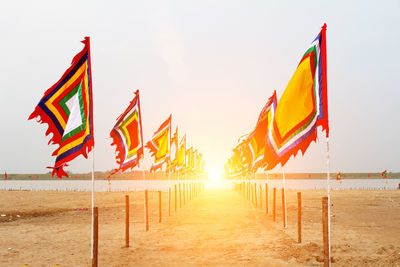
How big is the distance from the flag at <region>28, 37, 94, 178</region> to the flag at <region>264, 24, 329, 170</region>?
515cm

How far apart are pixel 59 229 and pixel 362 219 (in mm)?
17385

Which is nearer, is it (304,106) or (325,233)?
(325,233)

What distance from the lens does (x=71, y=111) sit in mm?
10086

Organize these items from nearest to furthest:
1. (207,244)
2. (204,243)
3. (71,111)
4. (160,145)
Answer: (71,111), (207,244), (204,243), (160,145)

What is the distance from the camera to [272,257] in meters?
12.2

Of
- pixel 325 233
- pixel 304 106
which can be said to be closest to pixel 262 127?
pixel 304 106

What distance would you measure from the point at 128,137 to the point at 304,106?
8.67 metres

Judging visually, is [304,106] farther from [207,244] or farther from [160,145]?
[160,145]

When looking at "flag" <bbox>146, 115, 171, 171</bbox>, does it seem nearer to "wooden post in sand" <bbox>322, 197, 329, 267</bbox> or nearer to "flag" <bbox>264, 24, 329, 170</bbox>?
"flag" <bbox>264, 24, 329, 170</bbox>

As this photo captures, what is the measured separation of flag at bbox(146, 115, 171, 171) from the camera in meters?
23.8

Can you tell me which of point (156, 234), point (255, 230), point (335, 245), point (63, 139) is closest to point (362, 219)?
point (255, 230)

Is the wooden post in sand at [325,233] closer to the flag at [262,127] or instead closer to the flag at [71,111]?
the flag at [71,111]

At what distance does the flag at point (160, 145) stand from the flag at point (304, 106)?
1390 centimetres


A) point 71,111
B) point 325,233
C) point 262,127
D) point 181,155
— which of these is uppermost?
point 262,127
